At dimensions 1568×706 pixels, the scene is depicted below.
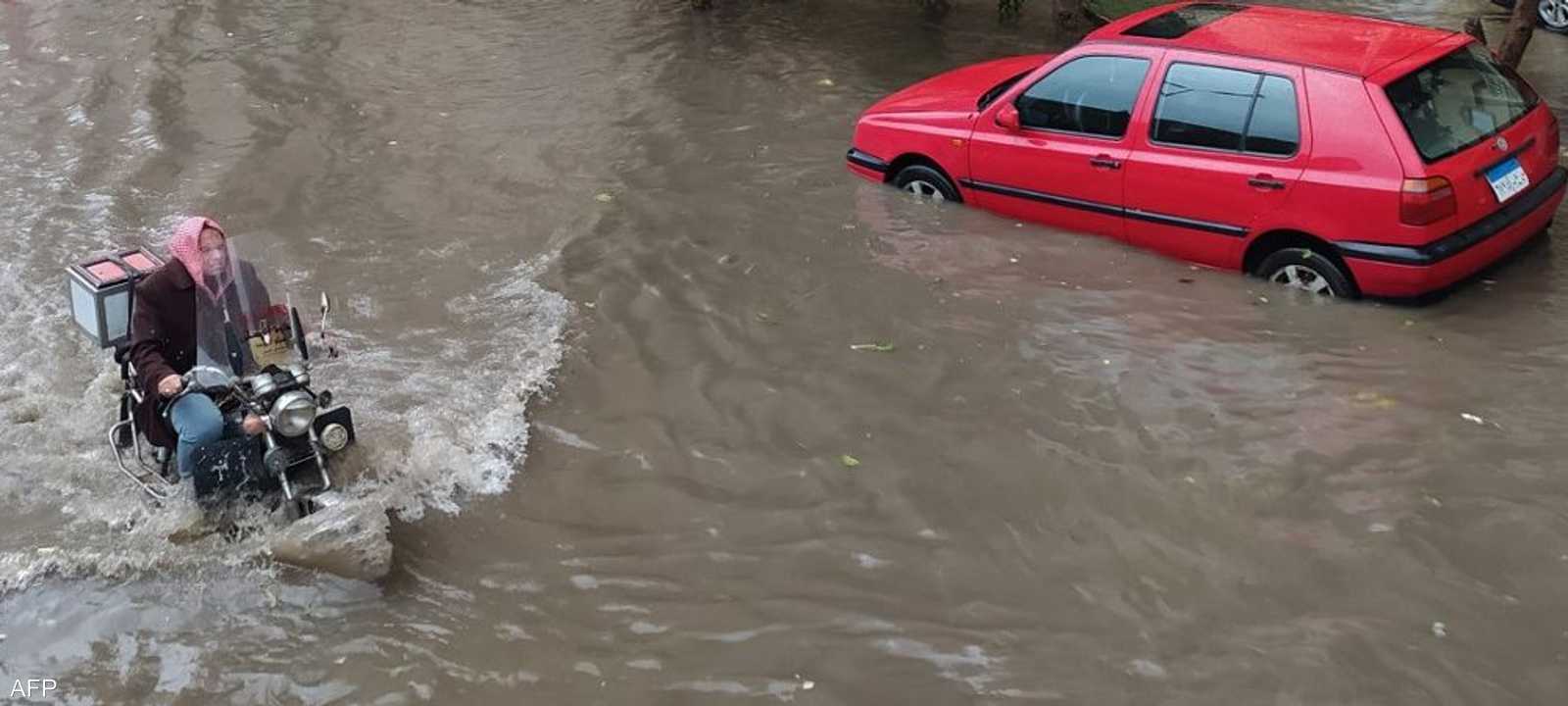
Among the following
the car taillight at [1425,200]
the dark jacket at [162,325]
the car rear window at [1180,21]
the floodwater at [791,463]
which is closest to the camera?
the floodwater at [791,463]

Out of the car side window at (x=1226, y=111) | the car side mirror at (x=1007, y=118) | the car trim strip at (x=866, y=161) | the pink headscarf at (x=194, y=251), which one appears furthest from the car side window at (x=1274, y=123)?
the pink headscarf at (x=194, y=251)

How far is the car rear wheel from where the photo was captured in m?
12.8

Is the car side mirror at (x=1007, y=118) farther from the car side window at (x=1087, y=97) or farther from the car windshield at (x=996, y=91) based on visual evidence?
the car windshield at (x=996, y=91)

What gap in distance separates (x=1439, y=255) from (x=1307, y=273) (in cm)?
67

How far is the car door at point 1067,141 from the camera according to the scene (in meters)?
7.48

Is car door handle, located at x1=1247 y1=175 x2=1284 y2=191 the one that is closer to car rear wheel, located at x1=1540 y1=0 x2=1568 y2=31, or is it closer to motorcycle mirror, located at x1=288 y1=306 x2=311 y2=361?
motorcycle mirror, located at x1=288 y1=306 x2=311 y2=361

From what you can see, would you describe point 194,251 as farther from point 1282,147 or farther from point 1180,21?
point 1180,21

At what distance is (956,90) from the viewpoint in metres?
8.68

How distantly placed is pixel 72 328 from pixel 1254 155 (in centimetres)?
697

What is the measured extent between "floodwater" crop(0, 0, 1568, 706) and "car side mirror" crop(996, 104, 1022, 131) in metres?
0.65

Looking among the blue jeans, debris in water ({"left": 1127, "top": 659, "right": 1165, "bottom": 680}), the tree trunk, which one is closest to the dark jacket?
the blue jeans

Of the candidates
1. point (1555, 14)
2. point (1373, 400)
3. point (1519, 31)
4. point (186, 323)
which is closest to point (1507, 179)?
point (1373, 400)

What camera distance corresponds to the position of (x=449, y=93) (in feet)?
39.1

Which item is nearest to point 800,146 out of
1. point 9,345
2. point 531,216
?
point 531,216
